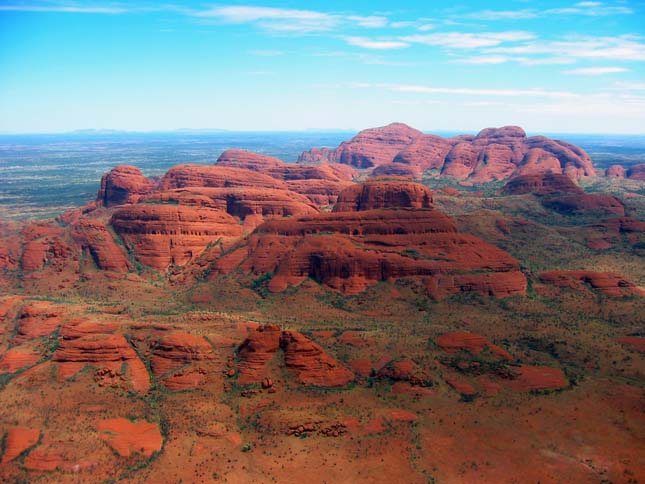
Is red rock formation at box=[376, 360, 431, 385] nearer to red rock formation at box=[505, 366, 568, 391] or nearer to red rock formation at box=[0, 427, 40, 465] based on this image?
red rock formation at box=[505, 366, 568, 391]

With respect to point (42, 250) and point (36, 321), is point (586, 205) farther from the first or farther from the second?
point (36, 321)

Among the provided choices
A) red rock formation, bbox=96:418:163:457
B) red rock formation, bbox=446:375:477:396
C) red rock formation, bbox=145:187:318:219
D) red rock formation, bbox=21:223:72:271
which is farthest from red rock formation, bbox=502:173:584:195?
red rock formation, bbox=96:418:163:457

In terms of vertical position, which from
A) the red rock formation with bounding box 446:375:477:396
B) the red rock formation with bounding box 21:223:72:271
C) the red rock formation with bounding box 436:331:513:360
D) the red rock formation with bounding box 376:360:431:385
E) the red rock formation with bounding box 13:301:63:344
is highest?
the red rock formation with bounding box 21:223:72:271

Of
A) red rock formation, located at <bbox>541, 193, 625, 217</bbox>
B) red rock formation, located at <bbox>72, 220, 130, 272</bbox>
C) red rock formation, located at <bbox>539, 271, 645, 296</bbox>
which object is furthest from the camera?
red rock formation, located at <bbox>541, 193, 625, 217</bbox>

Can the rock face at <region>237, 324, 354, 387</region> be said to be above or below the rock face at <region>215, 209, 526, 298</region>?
below

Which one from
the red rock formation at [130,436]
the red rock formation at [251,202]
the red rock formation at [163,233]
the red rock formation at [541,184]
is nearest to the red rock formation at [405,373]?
the red rock formation at [130,436]

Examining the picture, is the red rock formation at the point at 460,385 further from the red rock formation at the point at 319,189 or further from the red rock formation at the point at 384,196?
the red rock formation at the point at 319,189
